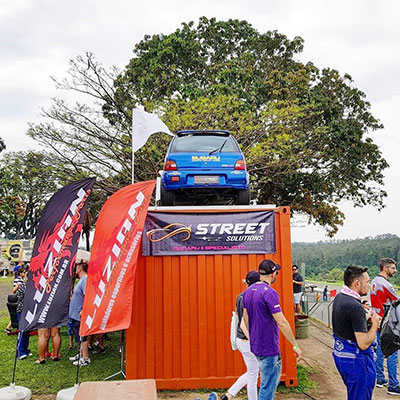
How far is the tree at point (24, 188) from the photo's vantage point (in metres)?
15.5

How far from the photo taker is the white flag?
7.48 meters

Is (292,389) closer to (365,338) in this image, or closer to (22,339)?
(365,338)

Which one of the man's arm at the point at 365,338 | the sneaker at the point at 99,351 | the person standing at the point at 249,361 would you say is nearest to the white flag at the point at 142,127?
the person standing at the point at 249,361

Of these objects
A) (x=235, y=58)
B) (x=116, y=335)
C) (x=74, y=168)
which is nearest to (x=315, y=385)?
(x=116, y=335)

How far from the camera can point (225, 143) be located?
26.0 ft

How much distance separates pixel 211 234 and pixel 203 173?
4.61 feet

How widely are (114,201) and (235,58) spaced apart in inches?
625

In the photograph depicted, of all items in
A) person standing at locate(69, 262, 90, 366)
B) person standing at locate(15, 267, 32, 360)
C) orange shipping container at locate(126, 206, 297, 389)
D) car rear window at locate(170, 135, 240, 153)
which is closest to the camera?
orange shipping container at locate(126, 206, 297, 389)

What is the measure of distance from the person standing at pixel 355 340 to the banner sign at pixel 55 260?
3.47 metres

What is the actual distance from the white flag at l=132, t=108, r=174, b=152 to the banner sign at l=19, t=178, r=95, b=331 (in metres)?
1.91

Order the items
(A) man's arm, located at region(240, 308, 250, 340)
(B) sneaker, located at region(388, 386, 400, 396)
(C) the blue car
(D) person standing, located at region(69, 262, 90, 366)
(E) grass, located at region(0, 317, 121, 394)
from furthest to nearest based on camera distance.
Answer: (D) person standing, located at region(69, 262, 90, 366) < (C) the blue car < (E) grass, located at region(0, 317, 121, 394) < (B) sneaker, located at region(388, 386, 400, 396) < (A) man's arm, located at region(240, 308, 250, 340)

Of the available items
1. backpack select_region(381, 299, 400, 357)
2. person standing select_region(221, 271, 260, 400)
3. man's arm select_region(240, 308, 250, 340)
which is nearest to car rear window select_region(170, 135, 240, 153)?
person standing select_region(221, 271, 260, 400)

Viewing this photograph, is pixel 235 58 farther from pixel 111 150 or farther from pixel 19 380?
pixel 19 380

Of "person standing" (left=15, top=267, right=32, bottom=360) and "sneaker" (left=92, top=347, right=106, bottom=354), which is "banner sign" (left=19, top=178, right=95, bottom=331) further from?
"sneaker" (left=92, top=347, right=106, bottom=354)
